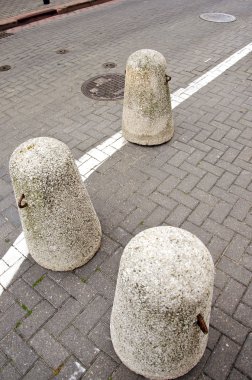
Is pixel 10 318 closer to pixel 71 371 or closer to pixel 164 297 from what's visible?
pixel 71 371

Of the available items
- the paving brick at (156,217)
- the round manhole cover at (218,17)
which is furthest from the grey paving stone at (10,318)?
the round manhole cover at (218,17)

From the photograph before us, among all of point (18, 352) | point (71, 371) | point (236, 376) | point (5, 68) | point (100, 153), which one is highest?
point (5, 68)

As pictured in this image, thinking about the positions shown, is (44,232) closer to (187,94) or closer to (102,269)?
(102,269)

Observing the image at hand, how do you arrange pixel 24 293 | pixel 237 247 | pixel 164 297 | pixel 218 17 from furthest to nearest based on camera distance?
1. pixel 218 17
2. pixel 237 247
3. pixel 24 293
4. pixel 164 297

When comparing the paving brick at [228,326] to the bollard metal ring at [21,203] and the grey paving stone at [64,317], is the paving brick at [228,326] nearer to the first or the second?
the grey paving stone at [64,317]

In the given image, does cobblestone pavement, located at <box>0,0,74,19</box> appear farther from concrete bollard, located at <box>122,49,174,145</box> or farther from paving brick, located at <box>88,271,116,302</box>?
paving brick, located at <box>88,271,116,302</box>

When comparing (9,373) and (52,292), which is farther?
(52,292)

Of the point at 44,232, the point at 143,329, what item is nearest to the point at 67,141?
the point at 44,232

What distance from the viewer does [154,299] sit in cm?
207

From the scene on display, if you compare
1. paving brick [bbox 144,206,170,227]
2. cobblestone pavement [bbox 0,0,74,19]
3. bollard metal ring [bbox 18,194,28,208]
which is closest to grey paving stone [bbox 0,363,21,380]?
bollard metal ring [bbox 18,194,28,208]

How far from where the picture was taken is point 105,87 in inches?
281

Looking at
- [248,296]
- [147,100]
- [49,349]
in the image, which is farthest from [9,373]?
[147,100]

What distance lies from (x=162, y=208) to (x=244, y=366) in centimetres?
208

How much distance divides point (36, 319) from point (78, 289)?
1.70 feet
